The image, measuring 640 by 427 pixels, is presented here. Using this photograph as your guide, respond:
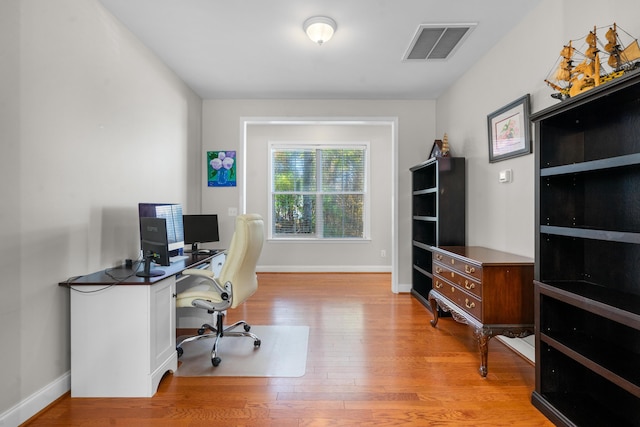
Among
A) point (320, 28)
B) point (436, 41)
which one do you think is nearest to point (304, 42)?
point (320, 28)

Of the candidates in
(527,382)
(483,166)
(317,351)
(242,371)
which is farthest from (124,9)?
(527,382)

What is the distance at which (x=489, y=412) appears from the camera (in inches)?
73.7

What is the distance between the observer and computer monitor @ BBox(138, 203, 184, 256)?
271cm

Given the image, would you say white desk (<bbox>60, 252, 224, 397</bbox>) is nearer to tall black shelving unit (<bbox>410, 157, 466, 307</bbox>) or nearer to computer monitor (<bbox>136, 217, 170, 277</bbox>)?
computer monitor (<bbox>136, 217, 170, 277</bbox>)

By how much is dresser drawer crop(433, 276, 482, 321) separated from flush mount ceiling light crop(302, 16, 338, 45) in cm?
235

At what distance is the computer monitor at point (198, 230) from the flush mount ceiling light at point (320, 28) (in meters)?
2.25

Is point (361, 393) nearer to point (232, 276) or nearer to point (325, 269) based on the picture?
point (232, 276)

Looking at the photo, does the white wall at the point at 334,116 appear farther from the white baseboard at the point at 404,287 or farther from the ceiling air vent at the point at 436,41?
the ceiling air vent at the point at 436,41

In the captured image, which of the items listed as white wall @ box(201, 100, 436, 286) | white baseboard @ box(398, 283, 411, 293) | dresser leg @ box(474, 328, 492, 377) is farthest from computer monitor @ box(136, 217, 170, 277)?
white baseboard @ box(398, 283, 411, 293)

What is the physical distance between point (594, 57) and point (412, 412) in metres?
2.14

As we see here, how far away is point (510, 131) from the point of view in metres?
2.71

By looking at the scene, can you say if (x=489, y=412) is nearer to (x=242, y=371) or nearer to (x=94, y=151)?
(x=242, y=371)

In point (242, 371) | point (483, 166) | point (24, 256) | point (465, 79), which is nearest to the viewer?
point (24, 256)

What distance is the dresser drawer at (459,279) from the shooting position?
7.52ft
